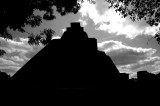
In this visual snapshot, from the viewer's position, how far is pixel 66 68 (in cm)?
1468

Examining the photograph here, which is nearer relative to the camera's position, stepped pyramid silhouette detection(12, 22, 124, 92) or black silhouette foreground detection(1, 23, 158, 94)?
black silhouette foreground detection(1, 23, 158, 94)

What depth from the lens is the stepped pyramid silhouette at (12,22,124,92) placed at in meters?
13.8

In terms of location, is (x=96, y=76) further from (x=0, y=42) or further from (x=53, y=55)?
(x=0, y=42)

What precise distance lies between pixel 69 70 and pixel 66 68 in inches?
15.6

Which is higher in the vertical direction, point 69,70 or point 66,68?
point 66,68

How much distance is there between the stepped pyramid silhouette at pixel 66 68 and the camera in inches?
543

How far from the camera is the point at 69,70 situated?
14.5 m

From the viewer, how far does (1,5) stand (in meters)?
8.39

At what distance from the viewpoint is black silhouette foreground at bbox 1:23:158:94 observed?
44.8 ft

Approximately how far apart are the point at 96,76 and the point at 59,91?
17.5 ft

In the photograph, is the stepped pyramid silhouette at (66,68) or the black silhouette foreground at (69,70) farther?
the stepped pyramid silhouette at (66,68)

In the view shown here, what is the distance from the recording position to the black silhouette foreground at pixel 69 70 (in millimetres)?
13656

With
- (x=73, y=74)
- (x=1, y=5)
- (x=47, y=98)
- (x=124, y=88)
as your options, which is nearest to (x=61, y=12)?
(x=1, y=5)

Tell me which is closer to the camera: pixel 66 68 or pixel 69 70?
pixel 69 70
